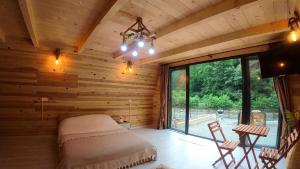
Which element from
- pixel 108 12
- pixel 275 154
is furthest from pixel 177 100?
pixel 108 12

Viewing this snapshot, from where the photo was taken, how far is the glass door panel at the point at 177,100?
486cm

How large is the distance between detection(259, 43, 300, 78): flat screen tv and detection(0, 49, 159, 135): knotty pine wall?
9.86ft

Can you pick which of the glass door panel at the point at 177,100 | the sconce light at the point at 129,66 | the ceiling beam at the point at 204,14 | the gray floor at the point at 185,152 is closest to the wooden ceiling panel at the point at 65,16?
the ceiling beam at the point at 204,14

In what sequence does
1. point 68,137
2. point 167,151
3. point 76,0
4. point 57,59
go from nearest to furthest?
point 76,0 → point 68,137 → point 167,151 → point 57,59

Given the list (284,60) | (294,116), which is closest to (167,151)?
(294,116)

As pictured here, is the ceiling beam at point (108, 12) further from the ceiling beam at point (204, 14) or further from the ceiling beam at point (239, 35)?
the ceiling beam at point (239, 35)

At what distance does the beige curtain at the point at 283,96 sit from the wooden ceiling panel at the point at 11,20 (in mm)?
4187

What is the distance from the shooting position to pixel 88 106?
4.23 m

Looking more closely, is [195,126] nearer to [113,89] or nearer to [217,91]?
[217,91]

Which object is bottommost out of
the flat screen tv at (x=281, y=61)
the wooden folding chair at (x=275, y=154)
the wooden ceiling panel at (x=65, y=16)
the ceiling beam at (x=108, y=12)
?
the wooden folding chair at (x=275, y=154)

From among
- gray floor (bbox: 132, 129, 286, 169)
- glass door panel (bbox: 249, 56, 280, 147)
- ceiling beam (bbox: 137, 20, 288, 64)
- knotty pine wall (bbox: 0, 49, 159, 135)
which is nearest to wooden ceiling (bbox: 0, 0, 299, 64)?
ceiling beam (bbox: 137, 20, 288, 64)

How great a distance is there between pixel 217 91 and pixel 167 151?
1.99 meters

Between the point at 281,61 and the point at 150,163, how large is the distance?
270 cm

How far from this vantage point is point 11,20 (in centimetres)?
251
